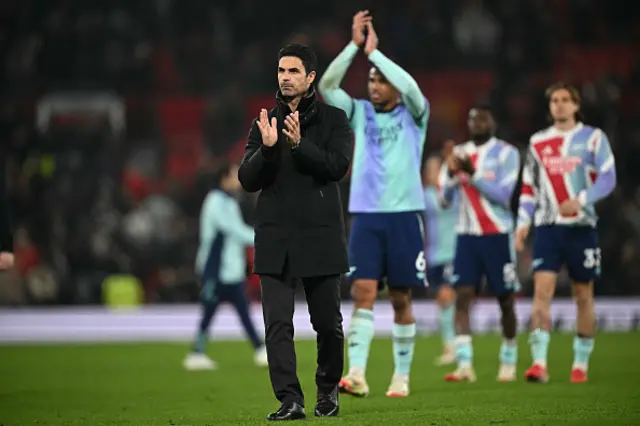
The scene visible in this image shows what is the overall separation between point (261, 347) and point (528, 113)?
10.4m

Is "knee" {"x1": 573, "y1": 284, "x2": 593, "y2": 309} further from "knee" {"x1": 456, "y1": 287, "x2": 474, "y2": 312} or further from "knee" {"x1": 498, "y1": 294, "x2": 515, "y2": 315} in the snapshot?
"knee" {"x1": 456, "y1": 287, "x2": 474, "y2": 312}

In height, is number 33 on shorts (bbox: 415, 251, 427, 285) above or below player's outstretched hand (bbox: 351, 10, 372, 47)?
below

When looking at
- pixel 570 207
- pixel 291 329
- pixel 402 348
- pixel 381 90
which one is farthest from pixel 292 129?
pixel 570 207

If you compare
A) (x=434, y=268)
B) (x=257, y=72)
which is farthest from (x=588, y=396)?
(x=257, y=72)

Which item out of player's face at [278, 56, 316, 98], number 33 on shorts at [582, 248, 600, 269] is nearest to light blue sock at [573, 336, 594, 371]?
number 33 on shorts at [582, 248, 600, 269]

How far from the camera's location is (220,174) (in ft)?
47.9

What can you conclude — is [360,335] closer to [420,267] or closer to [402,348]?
[402,348]

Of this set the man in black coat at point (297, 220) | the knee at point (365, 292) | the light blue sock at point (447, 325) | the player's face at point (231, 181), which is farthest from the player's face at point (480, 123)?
the man in black coat at point (297, 220)

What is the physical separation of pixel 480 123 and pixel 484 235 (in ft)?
3.67

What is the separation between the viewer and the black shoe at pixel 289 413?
7.12 meters

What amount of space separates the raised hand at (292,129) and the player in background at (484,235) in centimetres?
388

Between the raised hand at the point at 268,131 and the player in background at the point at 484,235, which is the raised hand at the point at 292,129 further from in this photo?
the player in background at the point at 484,235

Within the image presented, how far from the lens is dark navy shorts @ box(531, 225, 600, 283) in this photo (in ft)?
34.3

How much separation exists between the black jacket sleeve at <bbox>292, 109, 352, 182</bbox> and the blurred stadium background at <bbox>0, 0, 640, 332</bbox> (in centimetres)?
1273
